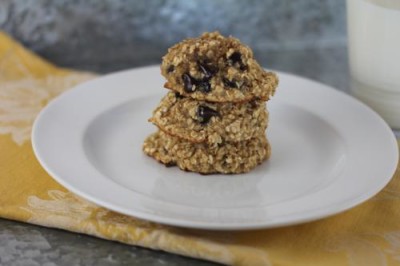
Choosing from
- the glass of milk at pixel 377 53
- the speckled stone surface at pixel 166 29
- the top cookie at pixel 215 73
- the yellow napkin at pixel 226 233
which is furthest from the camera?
the speckled stone surface at pixel 166 29

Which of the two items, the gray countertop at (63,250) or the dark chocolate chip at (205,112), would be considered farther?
the dark chocolate chip at (205,112)

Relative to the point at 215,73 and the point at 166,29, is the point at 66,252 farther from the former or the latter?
the point at 166,29

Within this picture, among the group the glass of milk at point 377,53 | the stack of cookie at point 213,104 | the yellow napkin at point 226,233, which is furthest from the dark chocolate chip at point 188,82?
the glass of milk at point 377,53

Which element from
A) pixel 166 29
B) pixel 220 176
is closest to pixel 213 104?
pixel 220 176

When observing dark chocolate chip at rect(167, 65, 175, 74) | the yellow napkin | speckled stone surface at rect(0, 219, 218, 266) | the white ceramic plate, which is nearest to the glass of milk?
the white ceramic plate

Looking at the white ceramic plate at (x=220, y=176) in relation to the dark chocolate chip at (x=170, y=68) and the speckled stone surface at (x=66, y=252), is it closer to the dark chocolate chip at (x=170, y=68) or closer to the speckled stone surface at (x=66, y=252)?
the speckled stone surface at (x=66, y=252)

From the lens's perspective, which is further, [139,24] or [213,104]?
[139,24]
